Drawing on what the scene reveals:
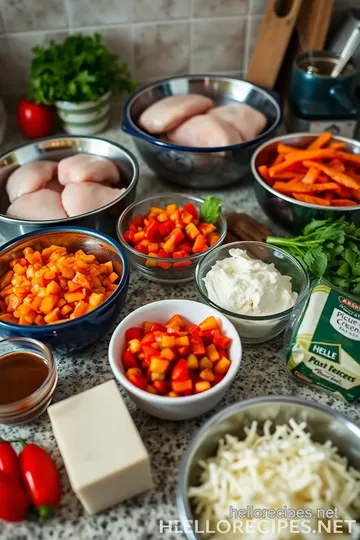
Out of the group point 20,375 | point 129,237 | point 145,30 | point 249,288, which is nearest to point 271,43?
point 145,30

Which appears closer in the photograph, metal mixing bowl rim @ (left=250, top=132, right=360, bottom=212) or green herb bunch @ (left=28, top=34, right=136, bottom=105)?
→ metal mixing bowl rim @ (left=250, top=132, right=360, bottom=212)

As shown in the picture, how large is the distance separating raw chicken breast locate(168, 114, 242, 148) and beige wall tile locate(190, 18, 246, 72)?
0.45 m

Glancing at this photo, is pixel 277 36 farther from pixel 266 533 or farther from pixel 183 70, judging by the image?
pixel 266 533

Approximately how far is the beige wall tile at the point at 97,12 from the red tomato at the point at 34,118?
0.32 metres

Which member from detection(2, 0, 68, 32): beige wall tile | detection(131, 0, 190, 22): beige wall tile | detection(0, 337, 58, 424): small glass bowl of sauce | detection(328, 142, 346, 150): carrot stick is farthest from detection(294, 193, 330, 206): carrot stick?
detection(2, 0, 68, 32): beige wall tile

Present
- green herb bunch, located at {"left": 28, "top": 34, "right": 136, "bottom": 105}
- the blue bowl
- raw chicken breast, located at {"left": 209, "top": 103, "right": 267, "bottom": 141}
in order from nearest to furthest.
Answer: the blue bowl
raw chicken breast, located at {"left": 209, "top": 103, "right": 267, "bottom": 141}
green herb bunch, located at {"left": 28, "top": 34, "right": 136, "bottom": 105}

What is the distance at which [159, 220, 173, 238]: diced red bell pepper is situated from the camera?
51.2 inches

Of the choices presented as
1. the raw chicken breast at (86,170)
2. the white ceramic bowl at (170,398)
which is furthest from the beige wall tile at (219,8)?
the white ceramic bowl at (170,398)

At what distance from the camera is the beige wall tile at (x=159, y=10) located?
5.60ft

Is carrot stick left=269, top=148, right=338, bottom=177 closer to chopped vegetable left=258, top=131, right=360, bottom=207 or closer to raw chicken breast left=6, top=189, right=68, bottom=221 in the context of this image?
chopped vegetable left=258, top=131, right=360, bottom=207

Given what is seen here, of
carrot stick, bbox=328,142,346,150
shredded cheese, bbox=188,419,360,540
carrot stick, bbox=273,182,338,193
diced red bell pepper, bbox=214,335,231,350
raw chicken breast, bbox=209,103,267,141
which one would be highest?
raw chicken breast, bbox=209,103,267,141

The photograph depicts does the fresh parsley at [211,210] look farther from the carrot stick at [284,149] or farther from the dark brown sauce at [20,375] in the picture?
the dark brown sauce at [20,375]

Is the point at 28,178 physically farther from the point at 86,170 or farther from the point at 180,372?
the point at 180,372

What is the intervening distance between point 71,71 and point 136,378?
118 cm
